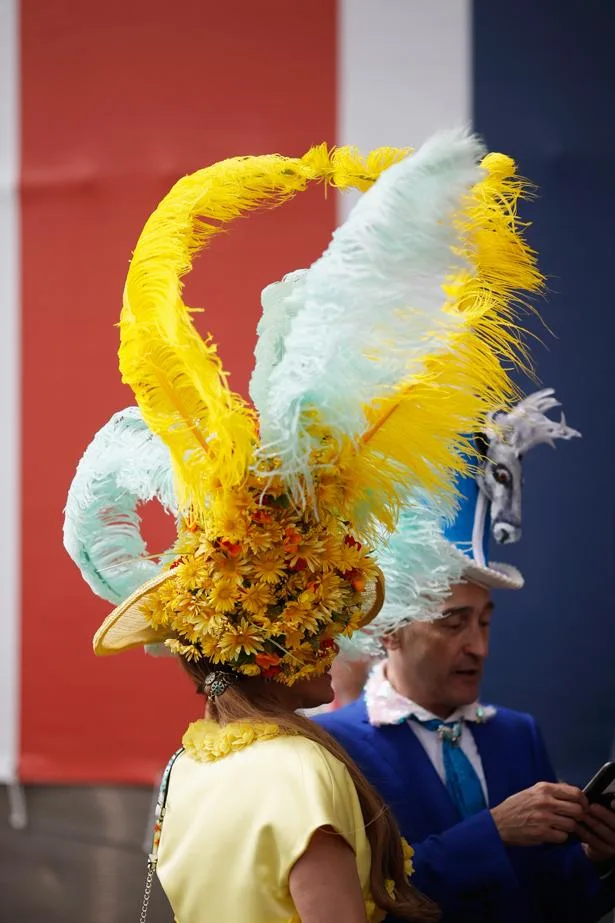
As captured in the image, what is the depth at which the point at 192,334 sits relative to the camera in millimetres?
1429

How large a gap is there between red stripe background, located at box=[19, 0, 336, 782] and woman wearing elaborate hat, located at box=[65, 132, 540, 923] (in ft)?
5.95

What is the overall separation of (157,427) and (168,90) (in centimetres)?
225

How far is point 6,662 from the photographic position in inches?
137

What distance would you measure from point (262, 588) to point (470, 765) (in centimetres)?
90

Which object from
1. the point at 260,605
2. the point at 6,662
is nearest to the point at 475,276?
the point at 260,605

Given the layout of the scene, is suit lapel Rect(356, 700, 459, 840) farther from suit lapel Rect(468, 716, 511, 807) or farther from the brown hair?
the brown hair

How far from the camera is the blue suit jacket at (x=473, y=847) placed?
186 cm

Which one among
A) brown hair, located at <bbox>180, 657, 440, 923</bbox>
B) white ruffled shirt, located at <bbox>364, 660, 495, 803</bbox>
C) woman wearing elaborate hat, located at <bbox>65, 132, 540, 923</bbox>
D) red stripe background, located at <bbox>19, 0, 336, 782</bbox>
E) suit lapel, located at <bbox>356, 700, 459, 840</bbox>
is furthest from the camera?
red stripe background, located at <bbox>19, 0, 336, 782</bbox>

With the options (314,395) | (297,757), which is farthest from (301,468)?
(297,757)

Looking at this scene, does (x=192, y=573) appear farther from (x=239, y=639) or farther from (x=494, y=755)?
(x=494, y=755)

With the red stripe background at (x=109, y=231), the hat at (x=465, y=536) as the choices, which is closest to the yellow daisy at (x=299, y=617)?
the hat at (x=465, y=536)

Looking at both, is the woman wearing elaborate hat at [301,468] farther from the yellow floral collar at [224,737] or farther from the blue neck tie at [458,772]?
the blue neck tie at [458,772]

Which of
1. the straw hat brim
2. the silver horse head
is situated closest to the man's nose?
the silver horse head

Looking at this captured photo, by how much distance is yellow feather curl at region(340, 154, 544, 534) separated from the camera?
1.46 metres
